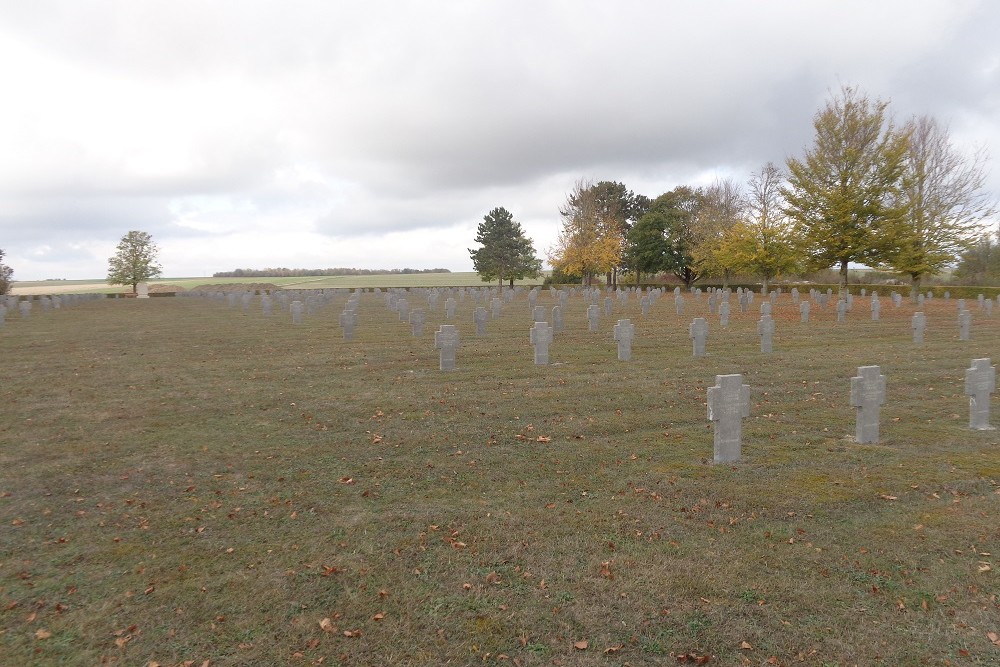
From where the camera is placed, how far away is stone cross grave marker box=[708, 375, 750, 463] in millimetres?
6488

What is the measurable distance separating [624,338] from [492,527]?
926 centimetres

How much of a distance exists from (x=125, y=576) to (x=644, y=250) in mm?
57933

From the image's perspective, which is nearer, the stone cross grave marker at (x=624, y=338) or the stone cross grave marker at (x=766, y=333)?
the stone cross grave marker at (x=624, y=338)

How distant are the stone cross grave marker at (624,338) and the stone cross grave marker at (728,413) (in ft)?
22.3

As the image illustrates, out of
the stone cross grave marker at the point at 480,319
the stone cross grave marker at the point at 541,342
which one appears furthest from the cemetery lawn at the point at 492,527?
the stone cross grave marker at the point at 480,319

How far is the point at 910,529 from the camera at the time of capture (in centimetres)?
474

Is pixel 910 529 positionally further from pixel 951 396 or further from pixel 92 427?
pixel 92 427

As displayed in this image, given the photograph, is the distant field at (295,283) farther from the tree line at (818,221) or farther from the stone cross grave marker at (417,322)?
the stone cross grave marker at (417,322)

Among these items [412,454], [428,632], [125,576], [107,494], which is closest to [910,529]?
[428,632]

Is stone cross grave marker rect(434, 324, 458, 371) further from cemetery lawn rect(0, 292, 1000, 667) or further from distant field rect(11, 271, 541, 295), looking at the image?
distant field rect(11, 271, 541, 295)

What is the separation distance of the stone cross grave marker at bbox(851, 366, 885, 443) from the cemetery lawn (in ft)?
0.97

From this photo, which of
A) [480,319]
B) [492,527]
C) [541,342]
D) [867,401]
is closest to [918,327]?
[541,342]

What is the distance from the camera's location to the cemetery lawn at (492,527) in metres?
3.45

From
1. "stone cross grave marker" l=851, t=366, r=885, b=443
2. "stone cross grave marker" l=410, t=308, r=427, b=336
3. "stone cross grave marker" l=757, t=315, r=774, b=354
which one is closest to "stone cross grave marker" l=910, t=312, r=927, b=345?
"stone cross grave marker" l=757, t=315, r=774, b=354
